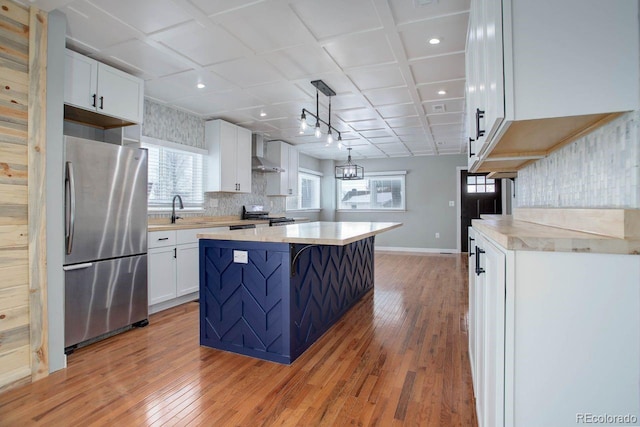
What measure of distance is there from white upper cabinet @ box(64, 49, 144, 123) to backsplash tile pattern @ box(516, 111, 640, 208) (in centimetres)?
341

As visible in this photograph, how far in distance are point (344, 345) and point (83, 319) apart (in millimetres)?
2058

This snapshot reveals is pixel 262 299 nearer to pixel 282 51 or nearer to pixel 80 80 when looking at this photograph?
pixel 282 51

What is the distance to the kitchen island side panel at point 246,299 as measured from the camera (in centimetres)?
228

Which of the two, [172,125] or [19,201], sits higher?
[172,125]

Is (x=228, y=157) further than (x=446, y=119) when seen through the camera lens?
Yes

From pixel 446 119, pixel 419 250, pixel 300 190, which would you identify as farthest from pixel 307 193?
pixel 446 119

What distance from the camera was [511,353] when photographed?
0.92 metres

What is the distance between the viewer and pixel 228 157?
4.88 metres

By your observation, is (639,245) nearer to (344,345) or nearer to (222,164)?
(344,345)

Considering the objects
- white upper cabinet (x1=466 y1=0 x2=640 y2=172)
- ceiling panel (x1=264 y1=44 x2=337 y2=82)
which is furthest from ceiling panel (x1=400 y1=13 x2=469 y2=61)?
white upper cabinet (x1=466 y1=0 x2=640 y2=172)

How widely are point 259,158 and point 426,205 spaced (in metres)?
4.38

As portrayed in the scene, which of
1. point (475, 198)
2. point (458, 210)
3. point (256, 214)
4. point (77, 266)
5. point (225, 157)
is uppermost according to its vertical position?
point (225, 157)

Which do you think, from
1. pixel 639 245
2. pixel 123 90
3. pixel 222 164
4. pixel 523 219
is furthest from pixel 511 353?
pixel 222 164

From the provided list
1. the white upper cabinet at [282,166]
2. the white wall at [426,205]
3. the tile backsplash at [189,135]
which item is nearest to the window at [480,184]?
the white wall at [426,205]
